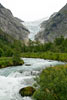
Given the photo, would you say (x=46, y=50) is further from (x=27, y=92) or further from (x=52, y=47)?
(x=27, y=92)

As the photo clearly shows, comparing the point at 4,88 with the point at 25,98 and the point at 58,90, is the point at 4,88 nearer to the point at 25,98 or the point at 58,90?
the point at 25,98

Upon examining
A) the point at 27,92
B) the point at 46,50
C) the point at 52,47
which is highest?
the point at 52,47

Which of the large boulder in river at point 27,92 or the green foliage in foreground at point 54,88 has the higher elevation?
the green foliage in foreground at point 54,88

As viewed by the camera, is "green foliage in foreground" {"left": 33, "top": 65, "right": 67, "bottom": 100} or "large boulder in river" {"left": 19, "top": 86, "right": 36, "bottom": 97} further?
"large boulder in river" {"left": 19, "top": 86, "right": 36, "bottom": 97}

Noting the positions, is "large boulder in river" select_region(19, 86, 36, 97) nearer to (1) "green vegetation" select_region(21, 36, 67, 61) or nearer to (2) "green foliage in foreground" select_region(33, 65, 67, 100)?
(2) "green foliage in foreground" select_region(33, 65, 67, 100)

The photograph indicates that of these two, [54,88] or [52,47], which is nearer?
[54,88]

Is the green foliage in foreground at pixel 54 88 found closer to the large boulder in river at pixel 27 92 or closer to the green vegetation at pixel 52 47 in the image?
the large boulder in river at pixel 27 92

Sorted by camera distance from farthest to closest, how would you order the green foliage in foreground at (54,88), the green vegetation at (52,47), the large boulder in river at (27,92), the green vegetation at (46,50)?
the green vegetation at (52,47)
the green vegetation at (46,50)
the large boulder in river at (27,92)
the green foliage in foreground at (54,88)

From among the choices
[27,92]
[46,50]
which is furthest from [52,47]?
[27,92]

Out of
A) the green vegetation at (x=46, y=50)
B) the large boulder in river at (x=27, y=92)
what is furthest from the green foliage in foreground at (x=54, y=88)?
the green vegetation at (x=46, y=50)

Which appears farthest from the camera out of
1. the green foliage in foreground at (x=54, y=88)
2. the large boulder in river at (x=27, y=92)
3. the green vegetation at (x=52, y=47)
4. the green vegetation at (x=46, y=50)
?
the green vegetation at (x=52, y=47)

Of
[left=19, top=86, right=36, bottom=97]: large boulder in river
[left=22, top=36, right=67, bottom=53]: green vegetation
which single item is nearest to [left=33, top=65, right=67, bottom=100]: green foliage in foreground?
[left=19, top=86, right=36, bottom=97]: large boulder in river

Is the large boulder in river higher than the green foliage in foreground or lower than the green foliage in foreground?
lower

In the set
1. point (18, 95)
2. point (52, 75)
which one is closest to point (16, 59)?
point (18, 95)
